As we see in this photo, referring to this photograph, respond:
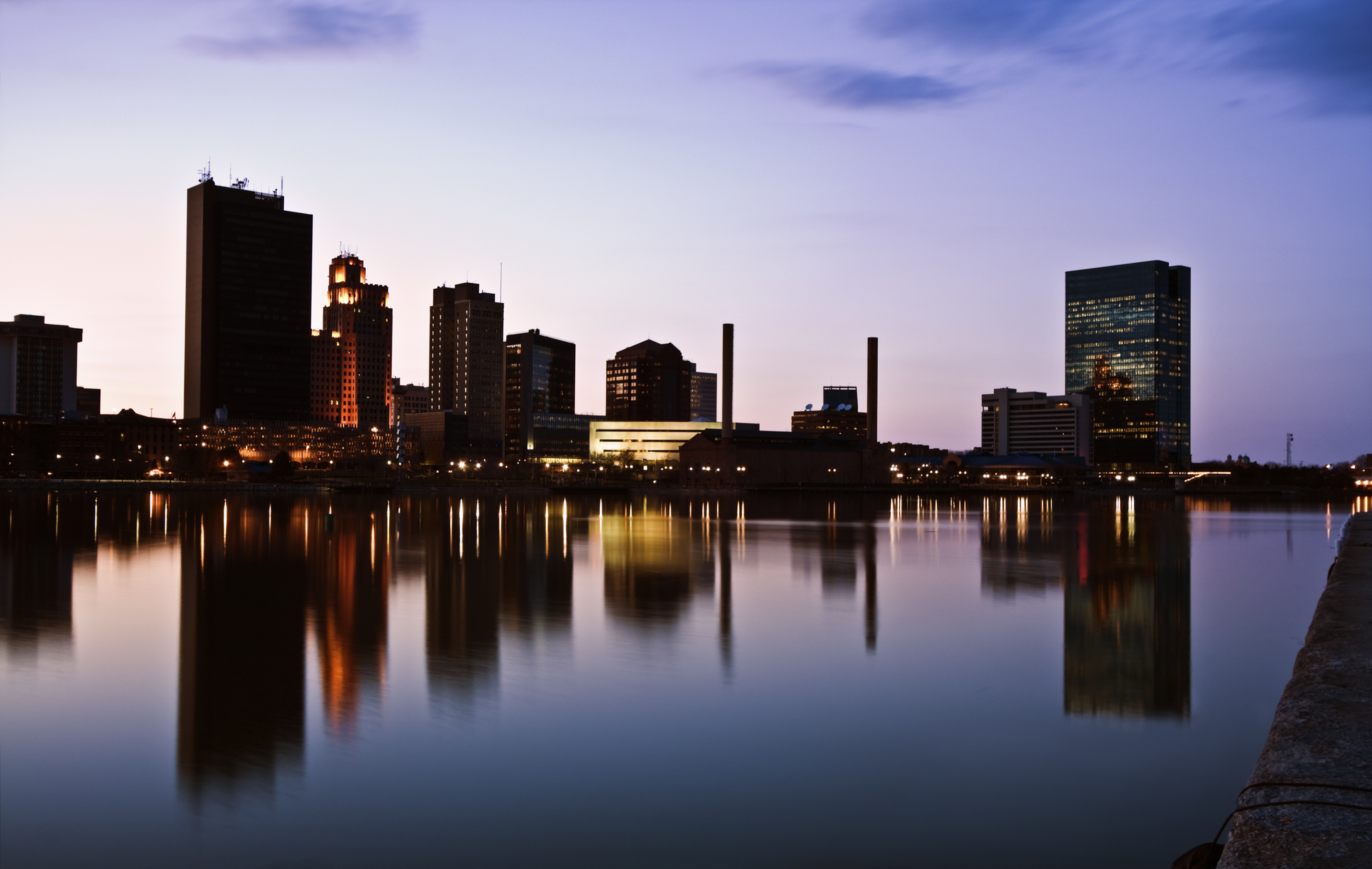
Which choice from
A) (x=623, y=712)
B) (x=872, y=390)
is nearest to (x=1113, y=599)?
(x=623, y=712)

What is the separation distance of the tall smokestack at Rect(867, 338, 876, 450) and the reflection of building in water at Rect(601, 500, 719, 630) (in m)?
101

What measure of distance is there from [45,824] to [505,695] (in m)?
6.74

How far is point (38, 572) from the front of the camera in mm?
33375

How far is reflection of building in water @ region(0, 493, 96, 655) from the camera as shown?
2170 centimetres

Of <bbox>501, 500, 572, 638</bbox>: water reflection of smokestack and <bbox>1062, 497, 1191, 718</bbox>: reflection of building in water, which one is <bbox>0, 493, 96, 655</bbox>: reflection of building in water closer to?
<bbox>501, 500, 572, 638</bbox>: water reflection of smokestack

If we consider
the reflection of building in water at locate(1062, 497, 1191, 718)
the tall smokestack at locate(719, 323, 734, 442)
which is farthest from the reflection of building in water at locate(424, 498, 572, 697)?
the tall smokestack at locate(719, 323, 734, 442)

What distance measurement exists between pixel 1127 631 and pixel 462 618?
1492 centimetres

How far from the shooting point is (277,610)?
24656mm

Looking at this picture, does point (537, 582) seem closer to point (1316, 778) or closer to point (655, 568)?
point (655, 568)

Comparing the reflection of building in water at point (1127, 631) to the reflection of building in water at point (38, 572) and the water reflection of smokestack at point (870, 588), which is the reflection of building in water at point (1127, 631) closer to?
the water reflection of smokestack at point (870, 588)

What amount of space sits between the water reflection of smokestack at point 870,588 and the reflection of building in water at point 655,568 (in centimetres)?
440

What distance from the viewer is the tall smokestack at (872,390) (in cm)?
16888

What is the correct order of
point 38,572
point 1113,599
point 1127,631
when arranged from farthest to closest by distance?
point 38,572 → point 1113,599 → point 1127,631

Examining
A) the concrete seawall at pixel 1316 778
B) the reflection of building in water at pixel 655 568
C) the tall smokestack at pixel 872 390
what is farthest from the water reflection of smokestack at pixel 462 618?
the tall smokestack at pixel 872 390
